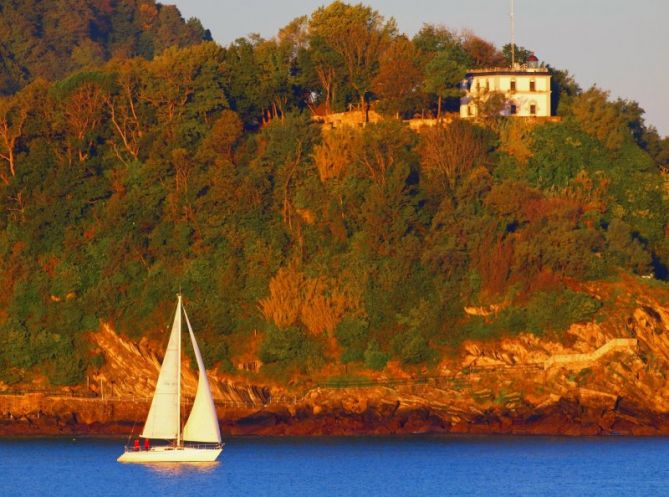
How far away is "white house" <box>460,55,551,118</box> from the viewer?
74.7 metres

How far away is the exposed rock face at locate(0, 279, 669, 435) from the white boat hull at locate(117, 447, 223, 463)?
25.4 ft

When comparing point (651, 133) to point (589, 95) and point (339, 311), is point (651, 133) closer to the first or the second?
point (589, 95)

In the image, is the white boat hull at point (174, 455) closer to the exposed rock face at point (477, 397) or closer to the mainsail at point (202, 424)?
the mainsail at point (202, 424)

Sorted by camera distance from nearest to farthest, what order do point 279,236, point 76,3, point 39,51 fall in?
point 279,236 < point 39,51 < point 76,3

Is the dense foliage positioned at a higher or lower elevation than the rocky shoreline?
higher

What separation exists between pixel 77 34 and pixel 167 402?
296 feet

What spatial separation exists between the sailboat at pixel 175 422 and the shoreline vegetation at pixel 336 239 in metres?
7.80

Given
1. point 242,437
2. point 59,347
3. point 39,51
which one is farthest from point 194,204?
point 39,51

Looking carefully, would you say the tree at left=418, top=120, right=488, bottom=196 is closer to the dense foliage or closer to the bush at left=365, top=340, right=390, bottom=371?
the dense foliage

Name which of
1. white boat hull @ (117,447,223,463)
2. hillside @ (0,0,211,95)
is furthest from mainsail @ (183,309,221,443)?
hillside @ (0,0,211,95)

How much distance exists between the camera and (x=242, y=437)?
56750 mm

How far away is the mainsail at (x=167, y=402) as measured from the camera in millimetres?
48938

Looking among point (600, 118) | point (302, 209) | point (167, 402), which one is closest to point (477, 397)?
point (167, 402)

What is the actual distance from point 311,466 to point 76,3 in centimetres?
9454
